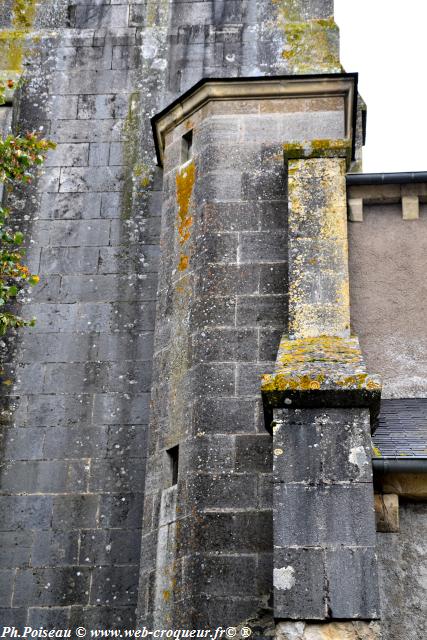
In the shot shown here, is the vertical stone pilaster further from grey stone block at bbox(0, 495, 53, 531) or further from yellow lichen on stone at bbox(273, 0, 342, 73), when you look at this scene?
yellow lichen on stone at bbox(273, 0, 342, 73)

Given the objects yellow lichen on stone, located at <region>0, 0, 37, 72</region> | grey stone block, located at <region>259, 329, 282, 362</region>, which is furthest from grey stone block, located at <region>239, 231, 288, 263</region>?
yellow lichen on stone, located at <region>0, 0, 37, 72</region>

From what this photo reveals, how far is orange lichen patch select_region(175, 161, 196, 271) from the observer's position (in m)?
9.22

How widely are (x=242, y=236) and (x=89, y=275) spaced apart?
197 cm

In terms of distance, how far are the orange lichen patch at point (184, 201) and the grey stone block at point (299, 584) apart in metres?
3.49

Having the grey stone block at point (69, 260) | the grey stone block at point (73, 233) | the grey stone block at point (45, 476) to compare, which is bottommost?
the grey stone block at point (45, 476)

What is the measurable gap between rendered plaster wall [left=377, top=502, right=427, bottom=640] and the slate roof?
0.41 m

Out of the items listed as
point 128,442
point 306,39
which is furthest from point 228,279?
point 306,39

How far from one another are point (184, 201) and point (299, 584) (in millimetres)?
4384

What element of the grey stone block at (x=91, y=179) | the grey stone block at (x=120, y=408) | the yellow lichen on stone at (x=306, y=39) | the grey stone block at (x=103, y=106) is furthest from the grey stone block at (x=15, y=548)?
the yellow lichen on stone at (x=306, y=39)

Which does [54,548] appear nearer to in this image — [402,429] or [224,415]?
[224,415]

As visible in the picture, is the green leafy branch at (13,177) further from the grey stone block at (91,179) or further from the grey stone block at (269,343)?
the grey stone block at (269,343)

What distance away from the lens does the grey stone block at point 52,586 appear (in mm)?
8617

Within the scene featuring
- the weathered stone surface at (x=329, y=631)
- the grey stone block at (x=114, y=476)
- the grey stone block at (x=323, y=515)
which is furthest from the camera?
the grey stone block at (x=114, y=476)

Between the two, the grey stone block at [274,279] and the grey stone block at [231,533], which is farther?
the grey stone block at [274,279]
